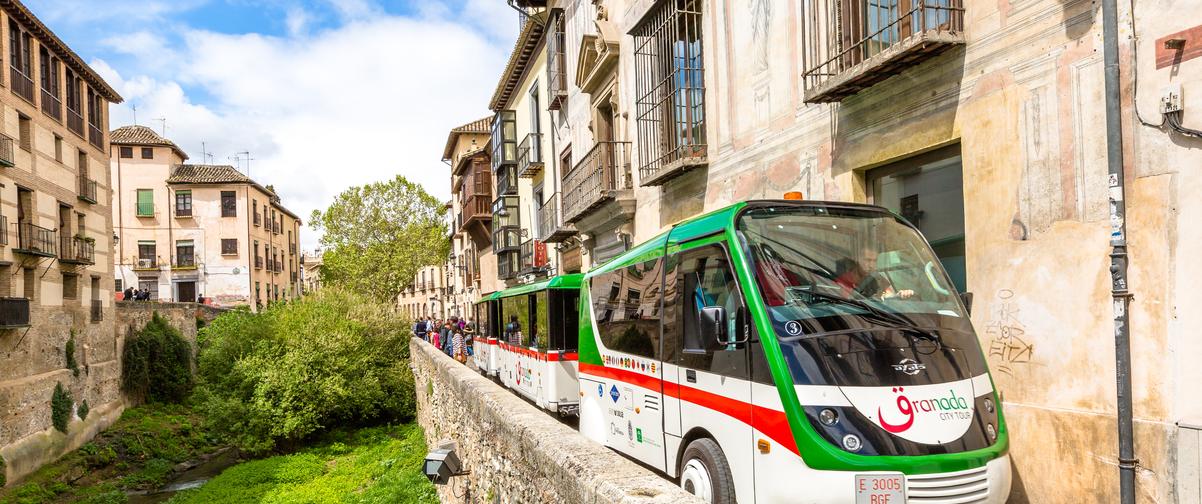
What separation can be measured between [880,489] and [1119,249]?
2607 mm

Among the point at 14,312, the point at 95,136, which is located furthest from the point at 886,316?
the point at 95,136

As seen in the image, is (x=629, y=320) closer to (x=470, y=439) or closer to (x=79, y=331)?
(x=470, y=439)

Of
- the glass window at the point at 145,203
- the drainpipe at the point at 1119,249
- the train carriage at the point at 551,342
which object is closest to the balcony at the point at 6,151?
the train carriage at the point at 551,342

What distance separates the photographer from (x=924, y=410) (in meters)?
4.68

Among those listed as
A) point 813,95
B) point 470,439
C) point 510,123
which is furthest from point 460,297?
point 813,95

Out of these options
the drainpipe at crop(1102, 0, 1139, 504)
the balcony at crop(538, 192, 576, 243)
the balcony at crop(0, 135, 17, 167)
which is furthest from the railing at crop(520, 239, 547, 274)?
the drainpipe at crop(1102, 0, 1139, 504)

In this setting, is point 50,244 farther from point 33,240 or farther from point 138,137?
point 138,137

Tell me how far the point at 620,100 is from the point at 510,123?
13973mm

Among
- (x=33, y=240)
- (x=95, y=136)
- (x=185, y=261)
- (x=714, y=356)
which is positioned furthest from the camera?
(x=185, y=261)

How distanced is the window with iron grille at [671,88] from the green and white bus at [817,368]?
19.0 ft

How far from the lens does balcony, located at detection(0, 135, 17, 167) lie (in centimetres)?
2120

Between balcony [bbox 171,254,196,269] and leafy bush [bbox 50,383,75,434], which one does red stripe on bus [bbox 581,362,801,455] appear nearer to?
leafy bush [bbox 50,383,75,434]

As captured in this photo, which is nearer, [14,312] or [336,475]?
[14,312]

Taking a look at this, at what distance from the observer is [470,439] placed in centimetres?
1059
